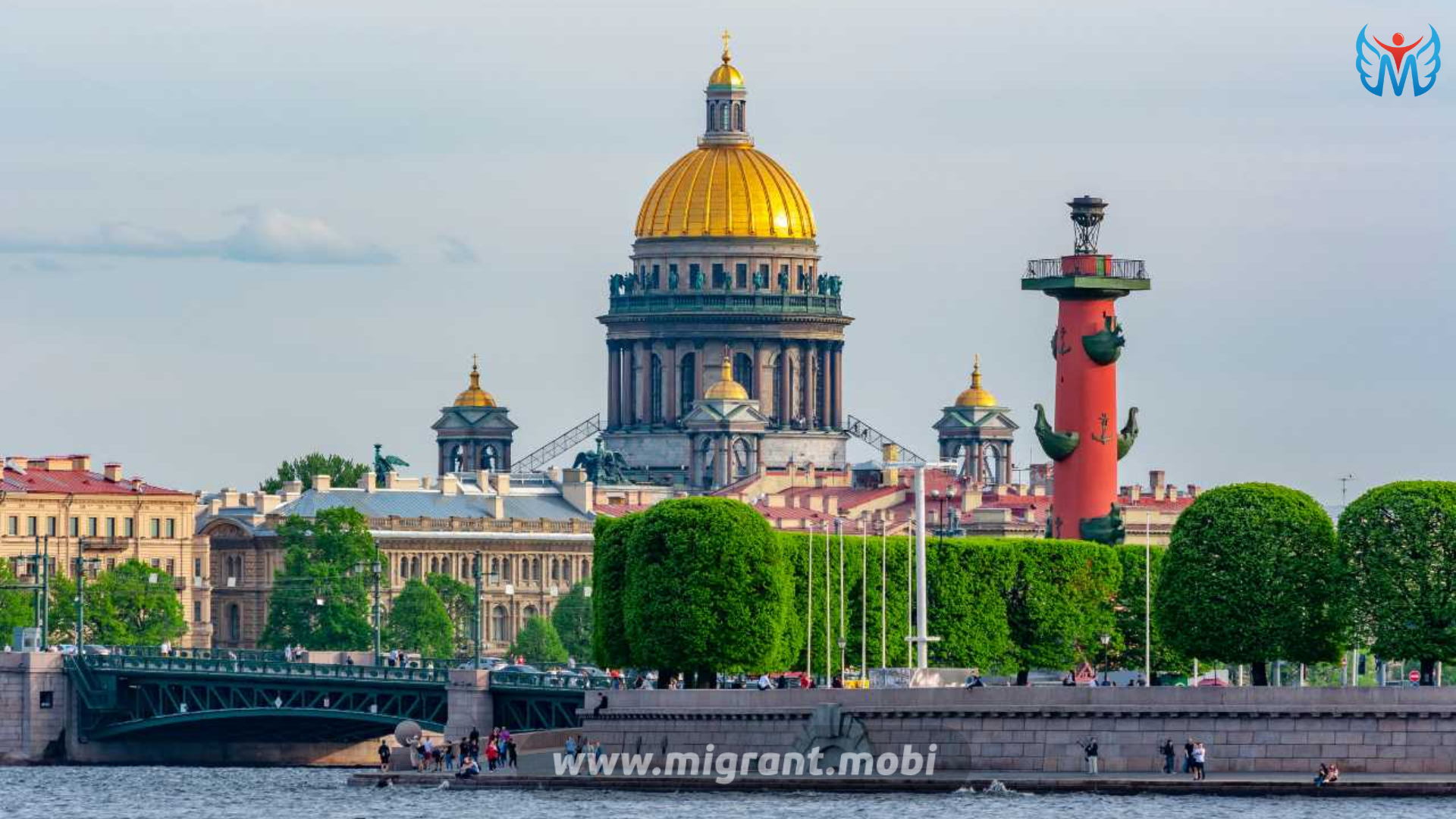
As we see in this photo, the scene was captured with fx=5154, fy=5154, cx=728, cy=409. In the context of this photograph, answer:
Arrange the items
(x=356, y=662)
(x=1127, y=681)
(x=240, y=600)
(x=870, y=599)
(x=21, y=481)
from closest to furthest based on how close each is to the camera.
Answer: (x=1127, y=681) < (x=870, y=599) < (x=356, y=662) < (x=21, y=481) < (x=240, y=600)

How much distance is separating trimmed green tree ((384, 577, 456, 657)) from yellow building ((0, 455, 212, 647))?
7.59 meters

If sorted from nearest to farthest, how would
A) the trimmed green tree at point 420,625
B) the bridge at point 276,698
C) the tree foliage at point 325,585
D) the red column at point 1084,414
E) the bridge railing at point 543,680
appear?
1. the bridge railing at point 543,680
2. the bridge at point 276,698
3. the red column at point 1084,414
4. the tree foliage at point 325,585
5. the trimmed green tree at point 420,625

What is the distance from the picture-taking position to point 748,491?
7702 inches

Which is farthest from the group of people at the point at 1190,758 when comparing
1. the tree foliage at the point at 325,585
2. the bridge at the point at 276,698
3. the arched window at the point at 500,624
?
the arched window at the point at 500,624

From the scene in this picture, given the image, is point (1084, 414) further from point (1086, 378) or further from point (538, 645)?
point (538, 645)

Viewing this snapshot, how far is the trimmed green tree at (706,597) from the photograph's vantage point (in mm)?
104875

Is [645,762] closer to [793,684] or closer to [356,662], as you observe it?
[793,684]

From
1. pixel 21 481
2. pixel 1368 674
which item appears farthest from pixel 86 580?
pixel 1368 674

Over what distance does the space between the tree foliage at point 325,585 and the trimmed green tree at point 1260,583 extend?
5666cm

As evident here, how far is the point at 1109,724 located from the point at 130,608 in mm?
62746

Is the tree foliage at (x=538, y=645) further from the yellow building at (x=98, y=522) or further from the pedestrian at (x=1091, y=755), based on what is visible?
the pedestrian at (x=1091, y=755)

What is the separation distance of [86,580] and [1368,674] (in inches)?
1538

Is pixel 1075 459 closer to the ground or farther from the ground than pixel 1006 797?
farther from the ground

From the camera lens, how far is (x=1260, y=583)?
9706 centimetres
